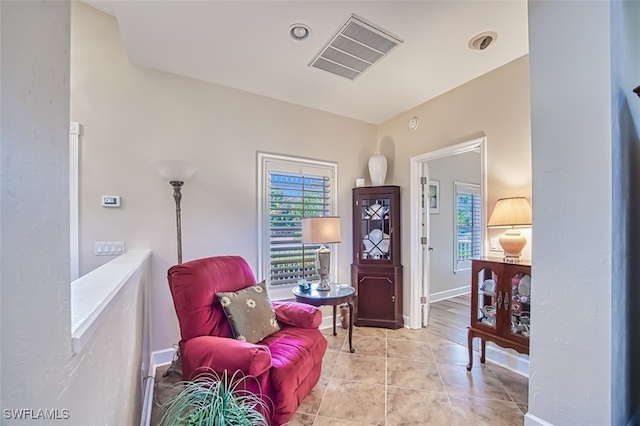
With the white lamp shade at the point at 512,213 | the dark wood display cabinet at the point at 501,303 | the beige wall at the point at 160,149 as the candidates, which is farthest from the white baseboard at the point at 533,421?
the beige wall at the point at 160,149

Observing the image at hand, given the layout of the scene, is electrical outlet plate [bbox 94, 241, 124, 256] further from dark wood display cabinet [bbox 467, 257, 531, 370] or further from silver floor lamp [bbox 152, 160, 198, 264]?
dark wood display cabinet [bbox 467, 257, 531, 370]

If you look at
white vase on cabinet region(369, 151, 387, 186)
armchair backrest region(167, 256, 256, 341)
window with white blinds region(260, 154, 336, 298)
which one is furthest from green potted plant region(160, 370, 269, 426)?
white vase on cabinet region(369, 151, 387, 186)

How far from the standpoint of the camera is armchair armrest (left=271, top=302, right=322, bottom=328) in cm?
220

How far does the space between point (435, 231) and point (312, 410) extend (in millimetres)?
3595

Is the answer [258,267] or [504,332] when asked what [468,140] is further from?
[258,267]

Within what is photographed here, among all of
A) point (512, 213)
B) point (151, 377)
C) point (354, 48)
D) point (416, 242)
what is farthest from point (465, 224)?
point (151, 377)

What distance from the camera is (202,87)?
9.11ft

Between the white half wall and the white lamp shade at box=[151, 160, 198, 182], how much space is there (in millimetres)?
2557

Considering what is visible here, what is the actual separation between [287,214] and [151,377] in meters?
1.91

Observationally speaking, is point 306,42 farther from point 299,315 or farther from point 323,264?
point 299,315

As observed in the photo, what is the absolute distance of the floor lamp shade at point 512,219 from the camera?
218 cm

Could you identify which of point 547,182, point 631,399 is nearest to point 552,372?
point 631,399

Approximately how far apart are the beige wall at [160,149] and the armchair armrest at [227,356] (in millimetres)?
1131

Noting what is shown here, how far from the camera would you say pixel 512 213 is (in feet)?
7.27
